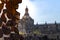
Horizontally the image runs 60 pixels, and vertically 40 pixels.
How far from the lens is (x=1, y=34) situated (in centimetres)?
114

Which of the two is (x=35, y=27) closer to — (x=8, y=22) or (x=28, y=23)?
(x=28, y=23)

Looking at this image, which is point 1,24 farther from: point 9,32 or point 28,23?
point 28,23

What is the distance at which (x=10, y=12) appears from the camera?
113cm

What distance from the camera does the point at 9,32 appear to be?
1141 millimetres

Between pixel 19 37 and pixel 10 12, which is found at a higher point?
pixel 10 12

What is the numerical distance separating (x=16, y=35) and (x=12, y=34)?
0.03m

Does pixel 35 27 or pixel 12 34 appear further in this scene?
pixel 35 27

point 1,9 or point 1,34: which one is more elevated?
point 1,9

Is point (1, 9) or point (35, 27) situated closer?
point (1, 9)

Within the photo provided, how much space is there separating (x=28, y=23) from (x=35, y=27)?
2.16m

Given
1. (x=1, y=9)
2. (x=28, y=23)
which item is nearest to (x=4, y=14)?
(x=1, y=9)

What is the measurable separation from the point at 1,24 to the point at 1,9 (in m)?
0.06

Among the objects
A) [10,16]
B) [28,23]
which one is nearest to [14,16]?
[10,16]

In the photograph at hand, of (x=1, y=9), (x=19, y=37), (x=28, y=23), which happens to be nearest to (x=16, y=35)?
(x=19, y=37)
